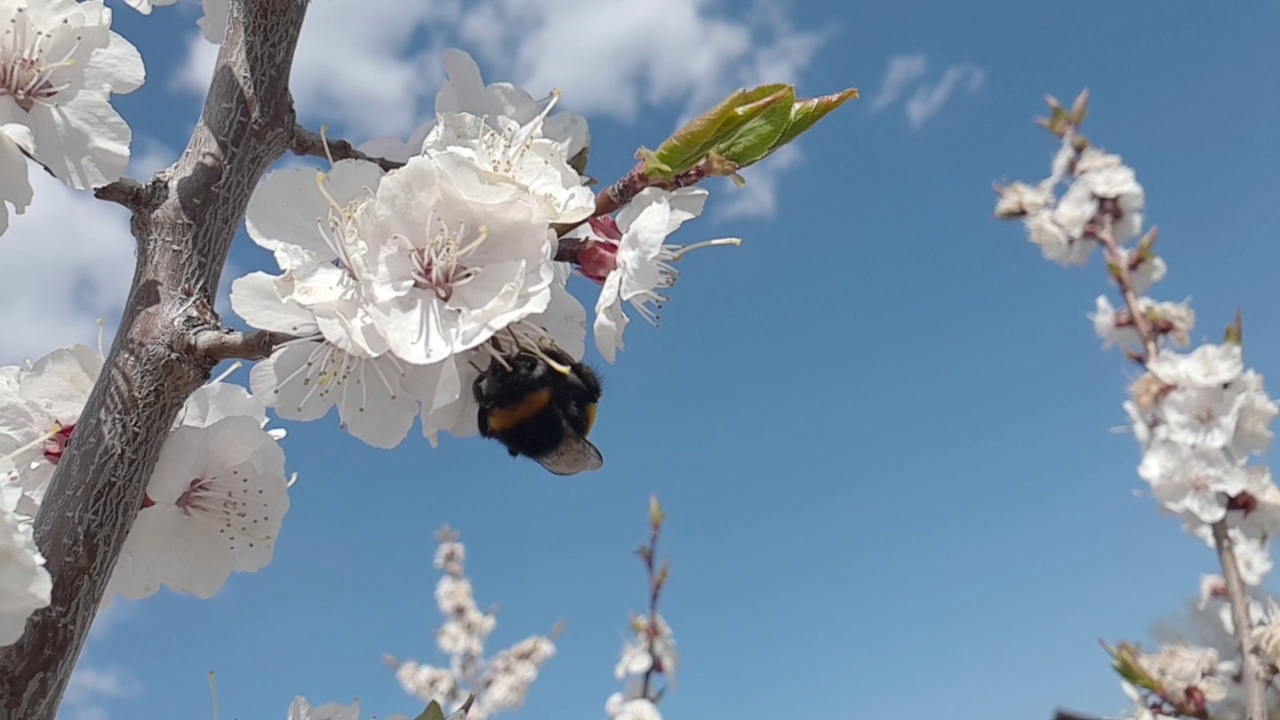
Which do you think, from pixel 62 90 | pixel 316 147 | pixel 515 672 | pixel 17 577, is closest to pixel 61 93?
pixel 62 90

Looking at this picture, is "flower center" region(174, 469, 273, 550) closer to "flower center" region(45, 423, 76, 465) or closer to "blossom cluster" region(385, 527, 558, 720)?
"flower center" region(45, 423, 76, 465)

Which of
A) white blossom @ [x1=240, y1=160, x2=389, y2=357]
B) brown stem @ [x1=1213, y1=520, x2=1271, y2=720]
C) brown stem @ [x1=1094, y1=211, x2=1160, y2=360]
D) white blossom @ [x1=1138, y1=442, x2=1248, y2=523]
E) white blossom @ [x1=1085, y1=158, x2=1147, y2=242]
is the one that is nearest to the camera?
white blossom @ [x1=240, y1=160, x2=389, y2=357]

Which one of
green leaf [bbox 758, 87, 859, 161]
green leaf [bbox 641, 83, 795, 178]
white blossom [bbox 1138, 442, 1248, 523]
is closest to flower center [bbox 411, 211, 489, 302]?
green leaf [bbox 641, 83, 795, 178]

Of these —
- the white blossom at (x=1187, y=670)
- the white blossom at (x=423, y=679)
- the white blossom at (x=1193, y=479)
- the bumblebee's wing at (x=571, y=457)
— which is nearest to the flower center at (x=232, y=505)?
the bumblebee's wing at (x=571, y=457)

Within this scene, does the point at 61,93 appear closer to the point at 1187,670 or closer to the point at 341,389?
the point at 341,389

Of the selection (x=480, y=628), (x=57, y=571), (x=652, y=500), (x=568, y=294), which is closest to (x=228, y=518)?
(x=57, y=571)

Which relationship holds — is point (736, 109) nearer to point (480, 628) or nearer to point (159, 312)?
point (159, 312)
